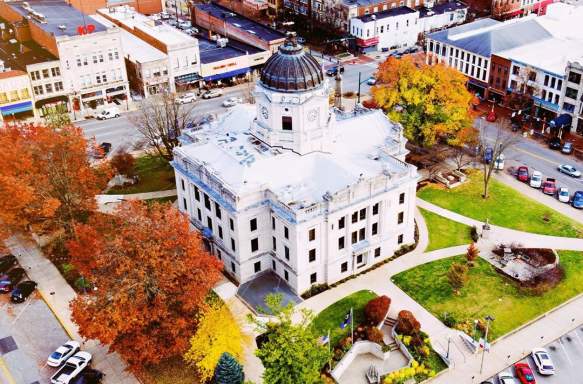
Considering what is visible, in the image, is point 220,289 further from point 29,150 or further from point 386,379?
point 29,150

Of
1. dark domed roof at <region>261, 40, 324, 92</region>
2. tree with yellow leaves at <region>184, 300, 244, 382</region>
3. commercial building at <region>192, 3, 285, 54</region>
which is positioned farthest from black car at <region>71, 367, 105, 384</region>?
commercial building at <region>192, 3, 285, 54</region>

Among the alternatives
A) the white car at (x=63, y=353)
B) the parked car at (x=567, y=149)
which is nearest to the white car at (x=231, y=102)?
the parked car at (x=567, y=149)

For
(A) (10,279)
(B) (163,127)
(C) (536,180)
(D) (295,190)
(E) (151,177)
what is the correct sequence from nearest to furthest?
(D) (295,190) → (A) (10,279) → (C) (536,180) → (E) (151,177) → (B) (163,127)

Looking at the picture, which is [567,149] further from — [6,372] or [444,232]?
[6,372]

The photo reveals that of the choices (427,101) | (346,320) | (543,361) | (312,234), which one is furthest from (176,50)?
(543,361)

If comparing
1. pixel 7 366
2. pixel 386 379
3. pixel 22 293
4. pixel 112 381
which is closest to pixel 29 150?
pixel 22 293
